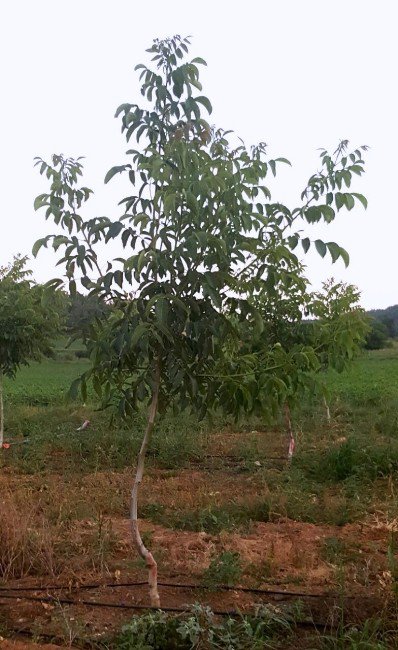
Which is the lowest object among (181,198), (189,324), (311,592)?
(311,592)

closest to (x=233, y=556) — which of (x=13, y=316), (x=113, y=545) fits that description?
(x=113, y=545)

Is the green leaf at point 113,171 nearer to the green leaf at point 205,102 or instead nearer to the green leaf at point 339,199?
the green leaf at point 205,102

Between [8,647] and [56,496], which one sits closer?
[8,647]

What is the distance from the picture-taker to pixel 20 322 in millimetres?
12367

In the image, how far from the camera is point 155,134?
14.9ft

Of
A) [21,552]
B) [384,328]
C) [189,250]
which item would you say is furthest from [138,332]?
[384,328]

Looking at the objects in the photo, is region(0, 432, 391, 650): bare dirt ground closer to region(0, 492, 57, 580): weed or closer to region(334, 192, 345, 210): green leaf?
region(0, 492, 57, 580): weed

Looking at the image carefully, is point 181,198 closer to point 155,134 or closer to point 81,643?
point 155,134

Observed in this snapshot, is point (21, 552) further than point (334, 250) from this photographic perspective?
Yes

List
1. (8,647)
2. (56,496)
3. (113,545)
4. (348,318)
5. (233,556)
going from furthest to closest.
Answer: (56,496) < (113,545) < (233,556) < (348,318) < (8,647)

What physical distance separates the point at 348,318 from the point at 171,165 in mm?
1694

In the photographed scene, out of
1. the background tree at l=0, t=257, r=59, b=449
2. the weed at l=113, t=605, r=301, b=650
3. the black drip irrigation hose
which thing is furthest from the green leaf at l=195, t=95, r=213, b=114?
the background tree at l=0, t=257, r=59, b=449

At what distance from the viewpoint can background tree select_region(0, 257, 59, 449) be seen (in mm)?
12086

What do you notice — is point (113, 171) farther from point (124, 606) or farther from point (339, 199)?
point (124, 606)
